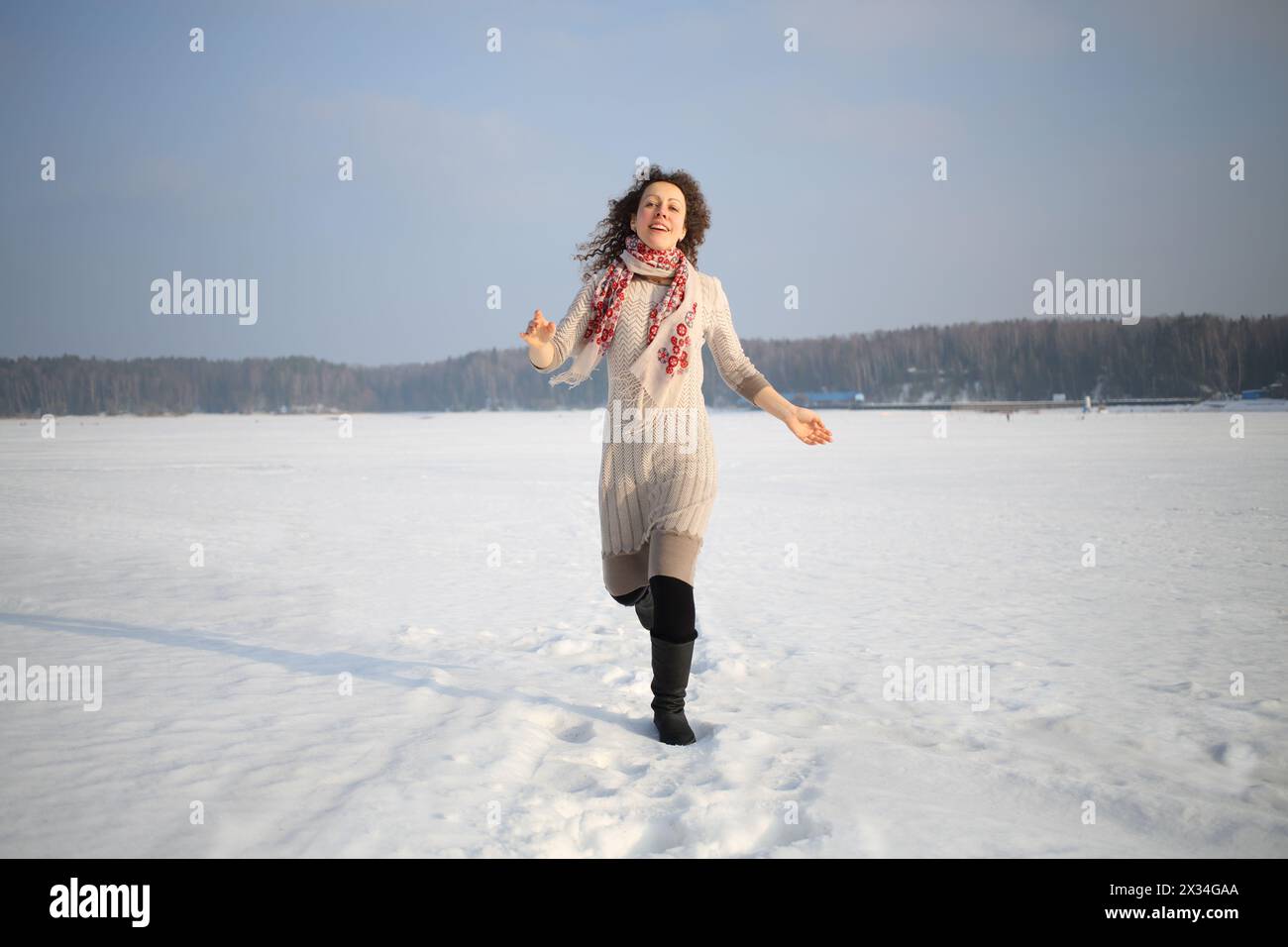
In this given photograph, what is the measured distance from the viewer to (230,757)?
3023 millimetres

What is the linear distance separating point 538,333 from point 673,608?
1.11 metres

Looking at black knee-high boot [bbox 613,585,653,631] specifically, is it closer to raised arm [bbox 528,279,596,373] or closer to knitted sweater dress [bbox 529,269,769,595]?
knitted sweater dress [bbox 529,269,769,595]

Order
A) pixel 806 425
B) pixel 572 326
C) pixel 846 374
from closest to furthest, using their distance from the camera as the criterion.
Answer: pixel 572 326 → pixel 806 425 → pixel 846 374

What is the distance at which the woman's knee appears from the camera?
125 inches

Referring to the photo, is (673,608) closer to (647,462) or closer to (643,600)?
(643,600)

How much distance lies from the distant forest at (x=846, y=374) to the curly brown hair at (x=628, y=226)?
280ft

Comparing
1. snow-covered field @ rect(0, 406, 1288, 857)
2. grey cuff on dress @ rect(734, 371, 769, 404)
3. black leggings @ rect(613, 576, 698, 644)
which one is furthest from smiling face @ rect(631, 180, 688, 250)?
snow-covered field @ rect(0, 406, 1288, 857)

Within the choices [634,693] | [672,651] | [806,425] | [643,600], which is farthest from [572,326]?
[634,693]

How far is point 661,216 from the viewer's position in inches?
132

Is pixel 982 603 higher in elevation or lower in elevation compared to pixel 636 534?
lower
